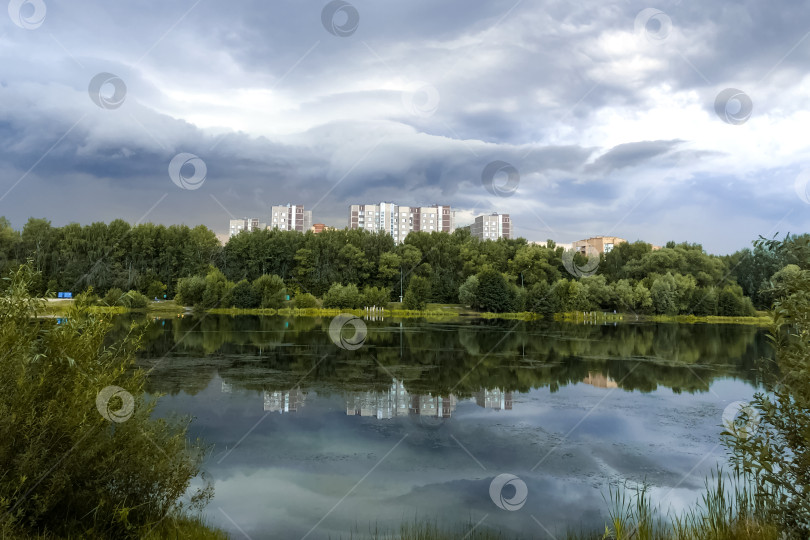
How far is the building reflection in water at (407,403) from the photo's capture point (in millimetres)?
10227

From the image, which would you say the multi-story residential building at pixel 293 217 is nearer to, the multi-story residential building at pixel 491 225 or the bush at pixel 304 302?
the multi-story residential building at pixel 491 225

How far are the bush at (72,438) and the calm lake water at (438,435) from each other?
4.17 ft

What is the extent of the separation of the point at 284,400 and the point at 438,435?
4.11 meters

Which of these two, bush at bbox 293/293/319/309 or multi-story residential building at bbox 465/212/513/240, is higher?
multi-story residential building at bbox 465/212/513/240

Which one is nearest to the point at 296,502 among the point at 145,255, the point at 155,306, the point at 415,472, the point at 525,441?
the point at 415,472

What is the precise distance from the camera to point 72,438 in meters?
3.97

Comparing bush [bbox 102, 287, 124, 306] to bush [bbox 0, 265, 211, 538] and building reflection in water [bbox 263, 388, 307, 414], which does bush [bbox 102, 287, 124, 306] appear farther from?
building reflection in water [bbox 263, 388, 307, 414]

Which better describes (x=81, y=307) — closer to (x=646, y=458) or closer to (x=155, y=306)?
(x=646, y=458)

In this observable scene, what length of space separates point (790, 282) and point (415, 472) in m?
5.03

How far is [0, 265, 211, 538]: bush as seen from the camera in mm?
3756

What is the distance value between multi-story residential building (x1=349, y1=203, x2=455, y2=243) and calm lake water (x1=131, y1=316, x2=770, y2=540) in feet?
320

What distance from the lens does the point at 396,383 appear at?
13281 millimetres

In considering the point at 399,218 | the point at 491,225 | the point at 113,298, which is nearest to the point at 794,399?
the point at 113,298

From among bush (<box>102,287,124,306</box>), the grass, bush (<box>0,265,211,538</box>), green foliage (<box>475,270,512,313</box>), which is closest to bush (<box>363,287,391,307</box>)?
green foliage (<box>475,270,512,313</box>)
